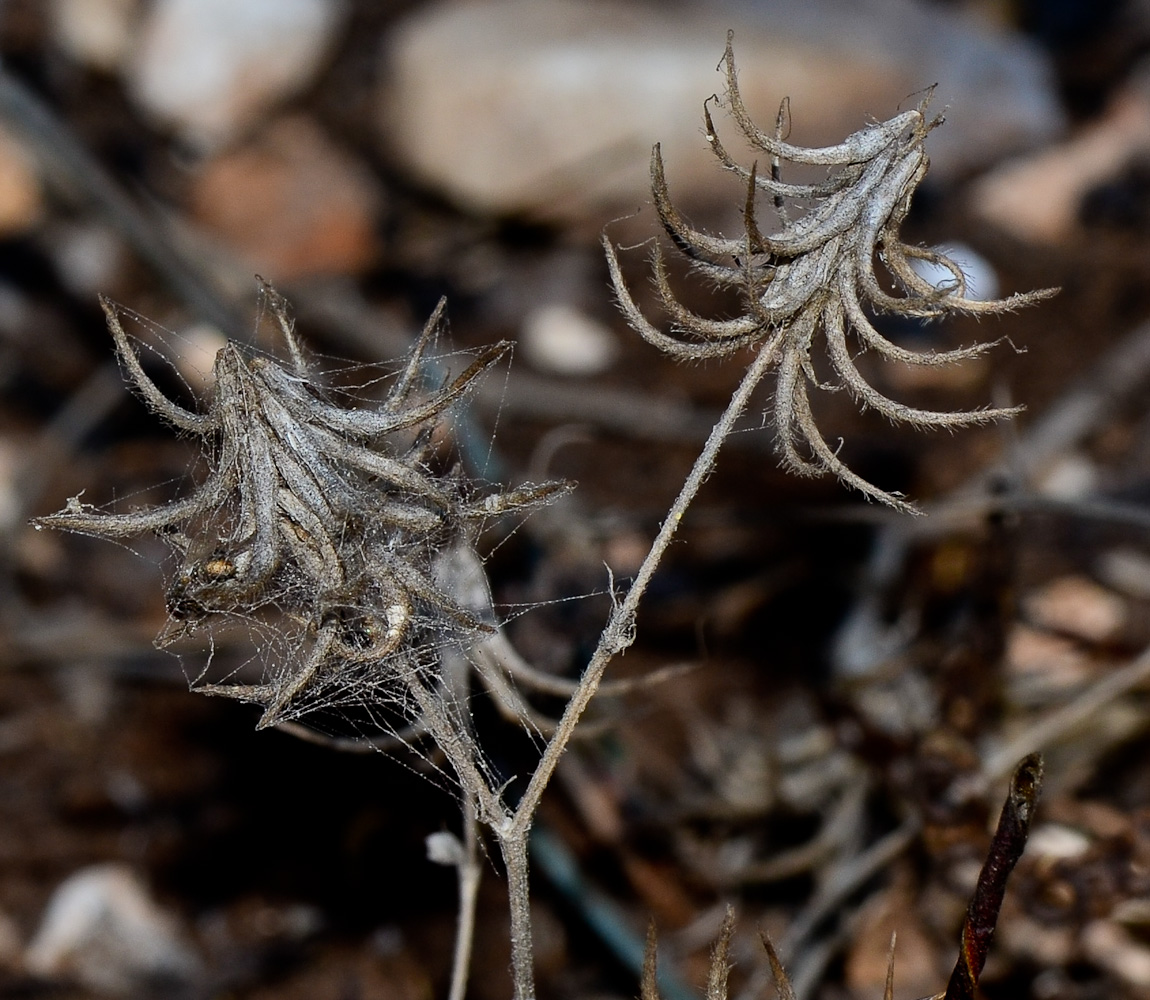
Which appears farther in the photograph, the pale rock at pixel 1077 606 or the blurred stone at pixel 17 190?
the blurred stone at pixel 17 190

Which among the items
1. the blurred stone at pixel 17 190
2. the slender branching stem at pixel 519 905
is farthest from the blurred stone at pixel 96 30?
the slender branching stem at pixel 519 905

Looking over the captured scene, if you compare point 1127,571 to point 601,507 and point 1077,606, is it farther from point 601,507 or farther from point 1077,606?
point 601,507

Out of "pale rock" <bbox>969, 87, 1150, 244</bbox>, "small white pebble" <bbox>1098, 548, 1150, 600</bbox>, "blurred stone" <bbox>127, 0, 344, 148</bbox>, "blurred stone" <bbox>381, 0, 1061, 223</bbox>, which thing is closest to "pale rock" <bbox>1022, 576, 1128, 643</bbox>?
"small white pebble" <bbox>1098, 548, 1150, 600</bbox>

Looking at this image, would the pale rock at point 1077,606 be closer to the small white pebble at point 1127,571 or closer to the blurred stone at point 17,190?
the small white pebble at point 1127,571

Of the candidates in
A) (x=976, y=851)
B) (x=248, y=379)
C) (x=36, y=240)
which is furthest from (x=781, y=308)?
(x=36, y=240)

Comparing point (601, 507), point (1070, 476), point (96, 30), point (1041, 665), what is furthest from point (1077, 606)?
point (96, 30)

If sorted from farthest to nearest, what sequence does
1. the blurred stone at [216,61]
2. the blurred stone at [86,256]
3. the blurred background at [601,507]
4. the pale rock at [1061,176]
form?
the blurred stone at [216,61], the blurred stone at [86,256], the pale rock at [1061,176], the blurred background at [601,507]

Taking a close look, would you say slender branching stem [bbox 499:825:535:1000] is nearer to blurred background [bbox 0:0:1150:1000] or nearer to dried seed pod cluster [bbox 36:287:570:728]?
dried seed pod cluster [bbox 36:287:570:728]
